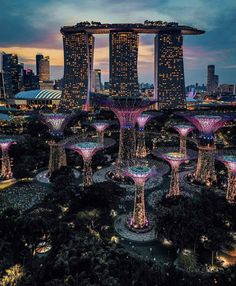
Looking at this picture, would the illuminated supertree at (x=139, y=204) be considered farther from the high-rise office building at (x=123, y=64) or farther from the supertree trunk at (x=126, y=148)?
the high-rise office building at (x=123, y=64)

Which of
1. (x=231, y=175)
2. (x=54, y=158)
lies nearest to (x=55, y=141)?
(x=54, y=158)

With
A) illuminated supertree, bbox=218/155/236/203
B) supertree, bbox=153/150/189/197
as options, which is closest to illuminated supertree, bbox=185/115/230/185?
illuminated supertree, bbox=218/155/236/203

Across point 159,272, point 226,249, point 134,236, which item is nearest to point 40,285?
point 159,272

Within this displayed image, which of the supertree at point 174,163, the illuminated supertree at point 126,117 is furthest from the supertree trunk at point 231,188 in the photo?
the illuminated supertree at point 126,117

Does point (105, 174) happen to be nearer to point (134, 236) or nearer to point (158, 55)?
point (134, 236)

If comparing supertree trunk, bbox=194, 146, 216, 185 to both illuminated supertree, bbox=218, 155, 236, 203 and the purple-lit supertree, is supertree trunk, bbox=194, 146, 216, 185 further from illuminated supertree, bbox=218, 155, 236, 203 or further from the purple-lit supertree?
the purple-lit supertree

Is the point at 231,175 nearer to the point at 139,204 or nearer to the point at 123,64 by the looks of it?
the point at 139,204
